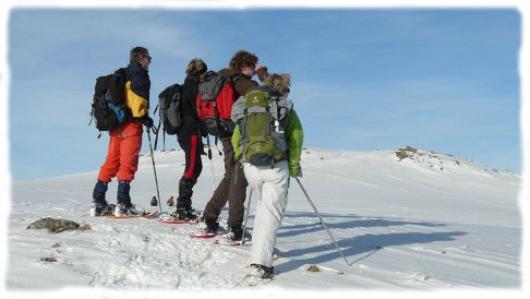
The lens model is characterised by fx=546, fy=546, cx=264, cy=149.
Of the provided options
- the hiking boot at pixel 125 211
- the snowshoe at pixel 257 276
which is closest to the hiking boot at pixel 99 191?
the hiking boot at pixel 125 211

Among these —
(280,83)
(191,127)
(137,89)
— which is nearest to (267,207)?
(280,83)

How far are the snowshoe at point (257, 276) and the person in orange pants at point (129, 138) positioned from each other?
3140 mm

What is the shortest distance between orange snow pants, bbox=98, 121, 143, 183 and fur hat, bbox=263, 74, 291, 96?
273 cm

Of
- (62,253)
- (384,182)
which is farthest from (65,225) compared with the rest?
(384,182)

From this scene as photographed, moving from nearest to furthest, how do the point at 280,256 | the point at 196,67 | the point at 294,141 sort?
the point at 294,141 < the point at 280,256 < the point at 196,67

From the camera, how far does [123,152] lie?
7809 mm

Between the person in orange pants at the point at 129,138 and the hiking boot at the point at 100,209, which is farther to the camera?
the hiking boot at the point at 100,209

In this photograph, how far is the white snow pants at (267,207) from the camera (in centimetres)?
545

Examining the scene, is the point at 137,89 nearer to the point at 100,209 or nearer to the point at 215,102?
the point at 215,102

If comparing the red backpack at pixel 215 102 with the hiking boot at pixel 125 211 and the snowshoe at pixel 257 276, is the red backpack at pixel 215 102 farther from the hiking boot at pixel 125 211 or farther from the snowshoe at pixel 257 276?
the snowshoe at pixel 257 276

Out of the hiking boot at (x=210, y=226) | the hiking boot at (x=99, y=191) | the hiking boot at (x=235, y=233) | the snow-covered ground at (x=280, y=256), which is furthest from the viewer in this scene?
the hiking boot at (x=99, y=191)

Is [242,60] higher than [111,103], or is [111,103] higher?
[242,60]

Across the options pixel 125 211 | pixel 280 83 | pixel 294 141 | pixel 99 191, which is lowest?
pixel 125 211

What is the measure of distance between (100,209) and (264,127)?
3.63 metres
